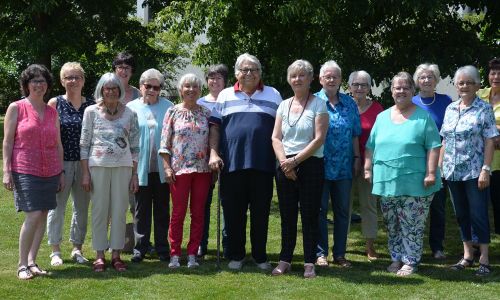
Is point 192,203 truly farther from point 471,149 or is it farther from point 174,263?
point 471,149

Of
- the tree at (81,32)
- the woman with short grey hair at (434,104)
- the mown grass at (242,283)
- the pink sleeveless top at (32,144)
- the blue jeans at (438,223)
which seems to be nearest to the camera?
the mown grass at (242,283)

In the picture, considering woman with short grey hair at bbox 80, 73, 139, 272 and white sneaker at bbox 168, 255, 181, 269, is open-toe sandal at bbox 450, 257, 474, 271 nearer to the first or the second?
white sneaker at bbox 168, 255, 181, 269

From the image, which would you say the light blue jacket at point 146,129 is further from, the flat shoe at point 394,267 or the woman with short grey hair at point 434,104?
the woman with short grey hair at point 434,104

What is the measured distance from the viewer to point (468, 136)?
6559mm

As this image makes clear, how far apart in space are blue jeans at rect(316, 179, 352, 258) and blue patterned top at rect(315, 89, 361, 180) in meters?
0.12

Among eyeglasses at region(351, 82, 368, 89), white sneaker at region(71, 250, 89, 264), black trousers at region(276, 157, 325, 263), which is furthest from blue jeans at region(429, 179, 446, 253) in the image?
white sneaker at region(71, 250, 89, 264)

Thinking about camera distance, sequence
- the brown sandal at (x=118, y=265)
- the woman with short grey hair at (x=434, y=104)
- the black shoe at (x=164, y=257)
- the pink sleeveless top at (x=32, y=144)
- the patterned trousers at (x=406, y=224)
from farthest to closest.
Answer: the black shoe at (x=164, y=257)
the woman with short grey hair at (x=434, y=104)
the brown sandal at (x=118, y=265)
the patterned trousers at (x=406, y=224)
the pink sleeveless top at (x=32, y=144)

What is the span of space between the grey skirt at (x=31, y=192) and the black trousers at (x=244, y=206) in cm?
160

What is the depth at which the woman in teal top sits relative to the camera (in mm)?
6398

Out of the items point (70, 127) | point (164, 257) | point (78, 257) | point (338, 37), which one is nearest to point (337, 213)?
point (164, 257)

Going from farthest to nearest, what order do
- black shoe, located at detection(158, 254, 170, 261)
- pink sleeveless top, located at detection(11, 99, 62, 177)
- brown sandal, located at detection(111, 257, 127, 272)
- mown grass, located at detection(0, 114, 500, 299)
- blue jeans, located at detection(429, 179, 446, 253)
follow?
blue jeans, located at detection(429, 179, 446, 253)
black shoe, located at detection(158, 254, 170, 261)
brown sandal, located at detection(111, 257, 127, 272)
pink sleeveless top, located at detection(11, 99, 62, 177)
mown grass, located at detection(0, 114, 500, 299)

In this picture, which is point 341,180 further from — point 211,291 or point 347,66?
point 347,66

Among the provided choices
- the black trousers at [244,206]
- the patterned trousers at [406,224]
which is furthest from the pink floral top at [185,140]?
the patterned trousers at [406,224]

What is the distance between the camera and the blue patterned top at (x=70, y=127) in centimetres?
680
